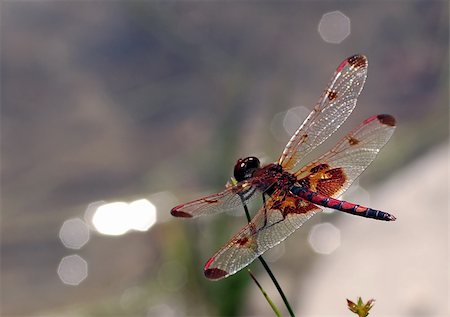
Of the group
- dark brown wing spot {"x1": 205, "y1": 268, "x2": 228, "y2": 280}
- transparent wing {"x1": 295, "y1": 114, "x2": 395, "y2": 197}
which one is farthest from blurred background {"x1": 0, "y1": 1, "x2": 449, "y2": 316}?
dark brown wing spot {"x1": 205, "y1": 268, "x2": 228, "y2": 280}

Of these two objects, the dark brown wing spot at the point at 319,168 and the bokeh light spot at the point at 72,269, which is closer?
the dark brown wing spot at the point at 319,168

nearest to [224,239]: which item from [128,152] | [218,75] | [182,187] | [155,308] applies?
[155,308]

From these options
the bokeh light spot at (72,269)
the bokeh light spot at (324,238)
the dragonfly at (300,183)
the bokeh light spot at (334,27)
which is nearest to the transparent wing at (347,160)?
the dragonfly at (300,183)

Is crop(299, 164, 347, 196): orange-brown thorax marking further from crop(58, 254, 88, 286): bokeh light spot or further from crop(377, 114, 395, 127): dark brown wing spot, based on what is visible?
crop(58, 254, 88, 286): bokeh light spot

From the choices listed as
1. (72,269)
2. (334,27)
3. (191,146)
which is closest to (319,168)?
(72,269)

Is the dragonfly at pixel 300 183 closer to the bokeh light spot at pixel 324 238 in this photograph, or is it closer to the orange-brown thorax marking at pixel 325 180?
the orange-brown thorax marking at pixel 325 180

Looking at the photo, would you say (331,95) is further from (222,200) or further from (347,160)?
(222,200)
